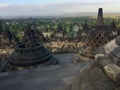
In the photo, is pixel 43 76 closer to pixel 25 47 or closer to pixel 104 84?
pixel 104 84

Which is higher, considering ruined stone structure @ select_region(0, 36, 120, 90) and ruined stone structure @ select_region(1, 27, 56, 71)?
ruined stone structure @ select_region(0, 36, 120, 90)

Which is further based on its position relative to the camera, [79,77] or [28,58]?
[28,58]

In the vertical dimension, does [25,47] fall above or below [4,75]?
below

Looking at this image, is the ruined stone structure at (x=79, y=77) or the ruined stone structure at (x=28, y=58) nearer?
the ruined stone structure at (x=79, y=77)

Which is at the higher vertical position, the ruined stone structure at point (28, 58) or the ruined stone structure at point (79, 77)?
the ruined stone structure at point (79, 77)

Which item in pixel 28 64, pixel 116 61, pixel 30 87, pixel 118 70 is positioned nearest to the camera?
pixel 118 70

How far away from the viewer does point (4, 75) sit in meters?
4.36

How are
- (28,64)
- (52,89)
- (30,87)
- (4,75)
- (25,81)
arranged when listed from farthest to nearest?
(28,64)
(4,75)
(25,81)
(30,87)
(52,89)

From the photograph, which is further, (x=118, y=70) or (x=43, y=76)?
(x=43, y=76)

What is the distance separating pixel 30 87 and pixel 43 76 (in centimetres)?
58

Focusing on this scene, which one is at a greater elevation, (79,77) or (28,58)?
(79,77)

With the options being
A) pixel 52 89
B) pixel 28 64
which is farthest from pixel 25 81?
pixel 28 64

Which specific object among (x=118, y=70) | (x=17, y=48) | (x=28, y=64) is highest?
(x=118, y=70)

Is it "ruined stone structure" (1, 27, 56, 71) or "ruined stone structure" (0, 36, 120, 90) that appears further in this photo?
"ruined stone structure" (1, 27, 56, 71)
